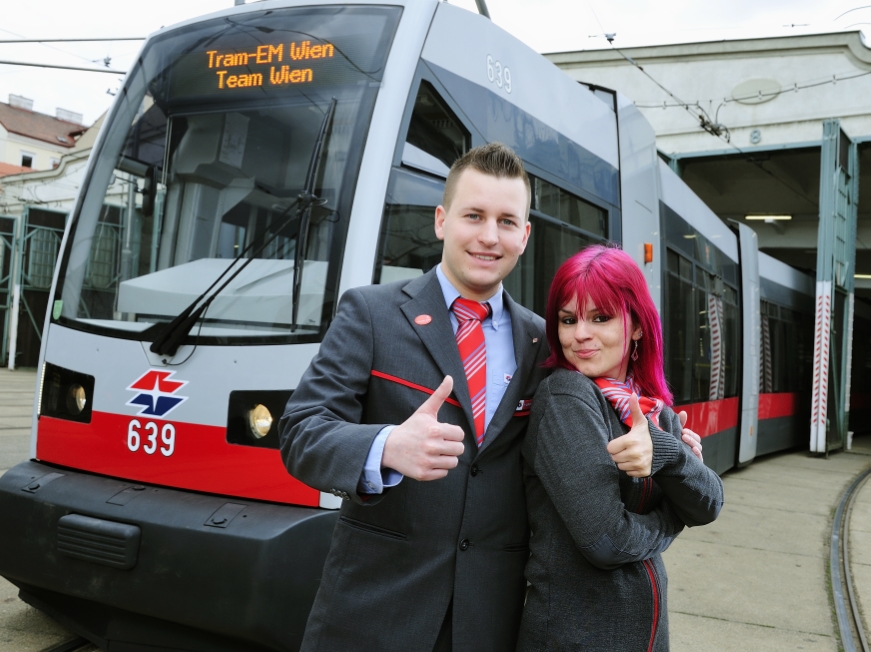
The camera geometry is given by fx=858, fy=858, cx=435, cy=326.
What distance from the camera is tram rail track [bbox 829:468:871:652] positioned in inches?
171

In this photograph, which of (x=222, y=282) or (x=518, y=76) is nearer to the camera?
(x=222, y=282)

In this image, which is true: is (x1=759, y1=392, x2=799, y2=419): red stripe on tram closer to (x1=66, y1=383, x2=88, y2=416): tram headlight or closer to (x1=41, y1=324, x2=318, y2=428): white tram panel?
(x1=41, y1=324, x2=318, y2=428): white tram panel

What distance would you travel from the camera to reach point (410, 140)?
338 cm

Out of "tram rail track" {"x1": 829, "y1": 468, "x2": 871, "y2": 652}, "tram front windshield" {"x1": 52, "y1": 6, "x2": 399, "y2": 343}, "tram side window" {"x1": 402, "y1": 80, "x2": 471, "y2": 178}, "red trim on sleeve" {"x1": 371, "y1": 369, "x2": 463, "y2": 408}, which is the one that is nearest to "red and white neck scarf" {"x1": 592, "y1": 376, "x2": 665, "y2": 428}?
"red trim on sleeve" {"x1": 371, "y1": 369, "x2": 463, "y2": 408}

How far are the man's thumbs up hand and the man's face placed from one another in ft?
1.49

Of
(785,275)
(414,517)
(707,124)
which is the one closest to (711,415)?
(785,275)

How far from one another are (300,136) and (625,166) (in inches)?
107

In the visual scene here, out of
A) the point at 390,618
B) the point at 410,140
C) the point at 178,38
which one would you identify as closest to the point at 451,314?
the point at 390,618

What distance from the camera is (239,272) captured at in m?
3.30

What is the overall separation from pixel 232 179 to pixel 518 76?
1526 millimetres

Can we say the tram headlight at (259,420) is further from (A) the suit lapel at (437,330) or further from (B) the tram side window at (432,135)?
(A) the suit lapel at (437,330)

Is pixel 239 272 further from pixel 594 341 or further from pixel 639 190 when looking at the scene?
pixel 639 190

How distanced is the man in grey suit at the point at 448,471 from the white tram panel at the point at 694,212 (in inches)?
193

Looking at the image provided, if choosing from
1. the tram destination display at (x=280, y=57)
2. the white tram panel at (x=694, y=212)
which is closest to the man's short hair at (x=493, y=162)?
the tram destination display at (x=280, y=57)
